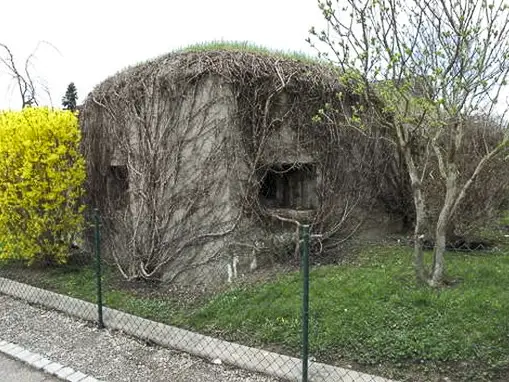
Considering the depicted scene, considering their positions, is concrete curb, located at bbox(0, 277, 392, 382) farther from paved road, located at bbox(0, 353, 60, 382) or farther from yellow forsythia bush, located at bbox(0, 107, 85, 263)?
yellow forsythia bush, located at bbox(0, 107, 85, 263)

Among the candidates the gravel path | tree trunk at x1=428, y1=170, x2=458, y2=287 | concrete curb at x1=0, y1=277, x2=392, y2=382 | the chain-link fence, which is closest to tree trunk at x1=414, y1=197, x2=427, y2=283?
tree trunk at x1=428, y1=170, x2=458, y2=287

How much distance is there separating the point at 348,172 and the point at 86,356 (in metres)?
4.38

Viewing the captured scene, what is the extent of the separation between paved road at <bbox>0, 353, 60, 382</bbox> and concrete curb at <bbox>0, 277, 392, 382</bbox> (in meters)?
0.91

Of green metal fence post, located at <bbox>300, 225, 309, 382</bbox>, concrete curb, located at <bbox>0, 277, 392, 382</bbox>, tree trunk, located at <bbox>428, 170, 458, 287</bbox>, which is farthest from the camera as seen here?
tree trunk, located at <bbox>428, 170, 458, 287</bbox>

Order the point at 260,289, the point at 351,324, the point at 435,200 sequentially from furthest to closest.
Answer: the point at 435,200
the point at 260,289
the point at 351,324

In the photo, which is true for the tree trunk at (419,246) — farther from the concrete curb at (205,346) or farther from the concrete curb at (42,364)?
A: the concrete curb at (42,364)

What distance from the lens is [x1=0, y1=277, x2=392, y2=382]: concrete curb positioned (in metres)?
3.48

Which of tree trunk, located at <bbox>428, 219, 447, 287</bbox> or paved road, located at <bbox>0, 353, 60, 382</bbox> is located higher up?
tree trunk, located at <bbox>428, 219, 447, 287</bbox>

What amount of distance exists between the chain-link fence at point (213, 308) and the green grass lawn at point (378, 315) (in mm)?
20

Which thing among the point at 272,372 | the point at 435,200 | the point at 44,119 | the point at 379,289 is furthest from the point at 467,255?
the point at 44,119

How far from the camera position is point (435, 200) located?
6.24 meters

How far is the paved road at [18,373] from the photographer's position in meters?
3.73

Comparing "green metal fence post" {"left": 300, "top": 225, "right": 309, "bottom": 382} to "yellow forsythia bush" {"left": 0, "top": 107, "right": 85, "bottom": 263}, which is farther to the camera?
"yellow forsythia bush" {"left": 0, "top": 107, "right": 85, "bottom": 263}

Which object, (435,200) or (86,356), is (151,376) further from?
(435,200)
